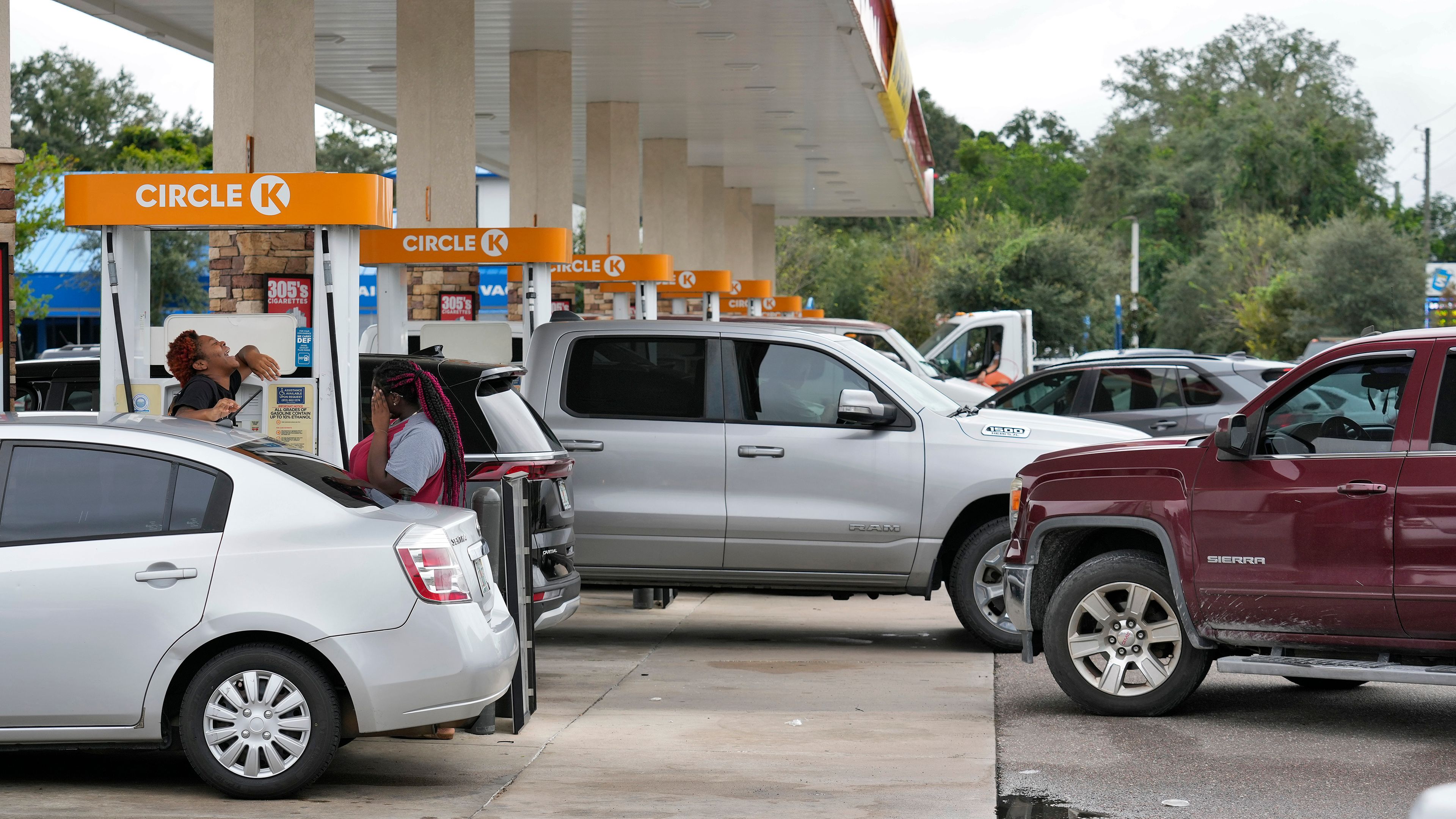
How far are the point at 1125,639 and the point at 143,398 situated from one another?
243 inches

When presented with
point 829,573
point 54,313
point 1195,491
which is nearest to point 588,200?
point 829,573

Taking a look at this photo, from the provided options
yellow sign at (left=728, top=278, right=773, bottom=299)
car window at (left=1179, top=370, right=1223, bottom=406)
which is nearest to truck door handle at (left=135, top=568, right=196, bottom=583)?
car window at (left=1179, top=370, right=1223, bottom=406)

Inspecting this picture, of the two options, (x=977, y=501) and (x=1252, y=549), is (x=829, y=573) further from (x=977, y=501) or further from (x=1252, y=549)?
(x=1252, y=549)

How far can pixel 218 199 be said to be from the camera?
10359mm

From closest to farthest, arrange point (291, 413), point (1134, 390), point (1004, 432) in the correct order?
point (1004, 432), point (291, 413), point (1134, 390)

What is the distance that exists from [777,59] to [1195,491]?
14549 mm

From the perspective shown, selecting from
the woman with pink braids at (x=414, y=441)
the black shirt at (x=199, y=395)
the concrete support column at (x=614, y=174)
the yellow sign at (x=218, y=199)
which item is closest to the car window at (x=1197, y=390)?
the yellow sign at (x=218, y=199)

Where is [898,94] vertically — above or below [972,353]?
above

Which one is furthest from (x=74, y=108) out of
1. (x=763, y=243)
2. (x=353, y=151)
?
(x=763, y=243)

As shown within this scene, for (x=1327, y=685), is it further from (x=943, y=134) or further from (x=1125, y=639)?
(x=943, y=134)

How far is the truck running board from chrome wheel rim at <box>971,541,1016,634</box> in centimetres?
237

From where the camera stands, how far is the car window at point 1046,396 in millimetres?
16234

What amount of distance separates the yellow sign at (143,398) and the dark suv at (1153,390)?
7956 millimetres

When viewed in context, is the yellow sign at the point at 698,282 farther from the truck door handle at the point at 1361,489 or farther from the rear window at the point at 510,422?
the truck door handle at the point at 1361,489
